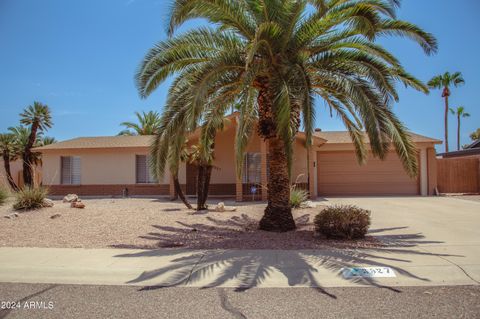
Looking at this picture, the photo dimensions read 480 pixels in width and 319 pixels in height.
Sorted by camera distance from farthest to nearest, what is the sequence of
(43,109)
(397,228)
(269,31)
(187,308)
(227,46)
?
(43,109) → (397,228) → (227,46) → (269,31) → (187,308)

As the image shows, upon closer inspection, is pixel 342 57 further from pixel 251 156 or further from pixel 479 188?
pixel 479 188

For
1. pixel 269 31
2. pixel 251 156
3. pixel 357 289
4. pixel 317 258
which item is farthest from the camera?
pixel 251 156

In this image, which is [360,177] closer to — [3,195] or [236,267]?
[236,267]

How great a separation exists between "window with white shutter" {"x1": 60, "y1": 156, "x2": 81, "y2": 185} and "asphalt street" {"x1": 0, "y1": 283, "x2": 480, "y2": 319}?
59.9 ft

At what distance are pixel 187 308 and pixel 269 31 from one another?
601 centimetres

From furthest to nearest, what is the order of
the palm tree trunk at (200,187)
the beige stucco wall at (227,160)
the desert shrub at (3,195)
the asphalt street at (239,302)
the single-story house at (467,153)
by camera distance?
the single-story house at (467,153) < the beige stucco wall at (227,160) < the desert shrub at (3,195) < the palm tree trunk at (200,187) < the asphalt street at (239,302)

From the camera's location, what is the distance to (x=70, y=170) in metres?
22.6

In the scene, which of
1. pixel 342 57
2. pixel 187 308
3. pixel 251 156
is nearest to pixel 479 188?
pixel 251 156

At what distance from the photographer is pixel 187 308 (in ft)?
15.2

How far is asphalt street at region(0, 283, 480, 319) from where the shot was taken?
4.43m

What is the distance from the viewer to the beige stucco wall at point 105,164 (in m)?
21.6

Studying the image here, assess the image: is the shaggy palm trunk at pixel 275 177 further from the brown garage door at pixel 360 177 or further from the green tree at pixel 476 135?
the green tree at pixel 476 135

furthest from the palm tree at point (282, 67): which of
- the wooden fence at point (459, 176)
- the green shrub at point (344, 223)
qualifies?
the wooden fence at point (459, 176)

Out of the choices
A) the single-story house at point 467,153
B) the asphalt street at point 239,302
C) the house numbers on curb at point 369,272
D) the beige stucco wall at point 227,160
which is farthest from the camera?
the single-story house at point 467,153
